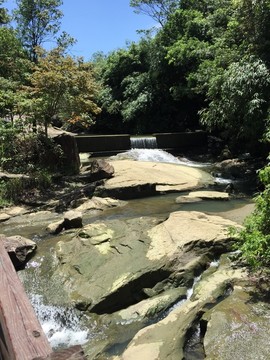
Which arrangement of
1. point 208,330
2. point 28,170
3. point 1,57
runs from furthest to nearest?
point 1,57, point 28,170, point 208,330

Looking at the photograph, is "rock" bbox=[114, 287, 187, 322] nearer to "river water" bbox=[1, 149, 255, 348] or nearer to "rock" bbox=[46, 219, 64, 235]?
"river water" bbox=[1, 149, 255, 348]

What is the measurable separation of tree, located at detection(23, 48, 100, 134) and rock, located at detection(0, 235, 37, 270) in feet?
21.3

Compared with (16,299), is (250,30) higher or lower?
higher

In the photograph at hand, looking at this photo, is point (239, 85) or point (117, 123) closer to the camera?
point (239, 85)

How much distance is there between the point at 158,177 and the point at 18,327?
1163 cm

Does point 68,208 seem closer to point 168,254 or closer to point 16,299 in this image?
point 168,254

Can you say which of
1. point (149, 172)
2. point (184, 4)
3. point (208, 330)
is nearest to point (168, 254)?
point (208, 330)

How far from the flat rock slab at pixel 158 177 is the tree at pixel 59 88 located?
2514 mm

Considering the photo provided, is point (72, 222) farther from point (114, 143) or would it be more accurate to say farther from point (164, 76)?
point (164, 76)

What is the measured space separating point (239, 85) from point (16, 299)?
12.0 metres

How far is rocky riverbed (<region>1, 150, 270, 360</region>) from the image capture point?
420 cm

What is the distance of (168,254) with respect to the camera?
20.6 ft

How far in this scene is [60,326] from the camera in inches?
215

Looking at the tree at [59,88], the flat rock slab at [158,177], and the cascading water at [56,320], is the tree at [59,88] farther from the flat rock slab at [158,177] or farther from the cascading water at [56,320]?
the cascading water at [56,320]
